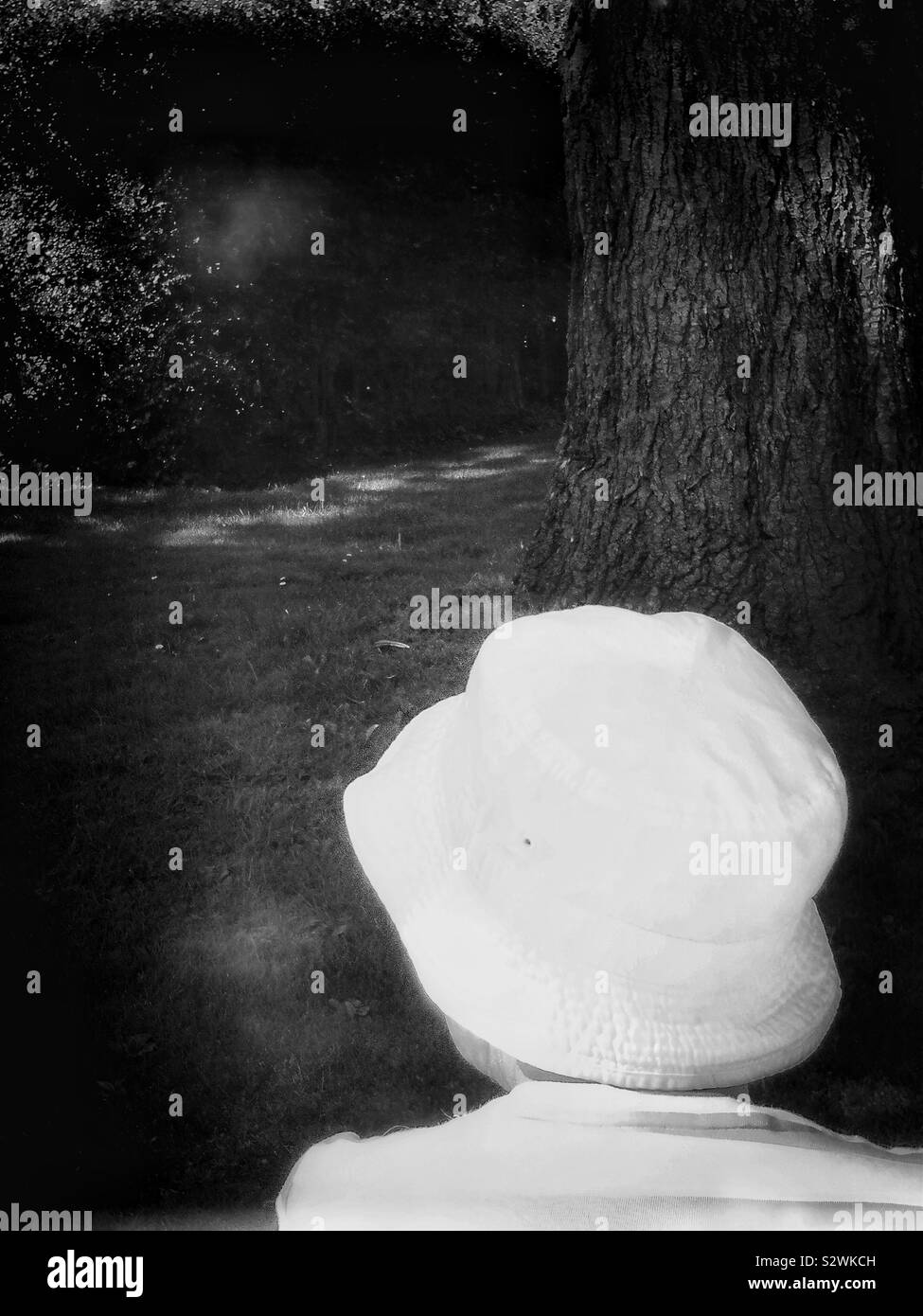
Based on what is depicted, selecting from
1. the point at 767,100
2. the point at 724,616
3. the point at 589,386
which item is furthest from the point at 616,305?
the point at 724,616

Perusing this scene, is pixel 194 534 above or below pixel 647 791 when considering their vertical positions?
above

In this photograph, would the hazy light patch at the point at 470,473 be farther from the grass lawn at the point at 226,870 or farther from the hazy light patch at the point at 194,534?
the hazy light patch at the point at 194,534

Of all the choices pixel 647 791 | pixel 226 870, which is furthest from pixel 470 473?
pixel 647 791

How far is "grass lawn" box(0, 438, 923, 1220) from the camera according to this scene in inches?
85.6

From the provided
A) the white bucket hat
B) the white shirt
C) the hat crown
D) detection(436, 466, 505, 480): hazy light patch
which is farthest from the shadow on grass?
the hat crown

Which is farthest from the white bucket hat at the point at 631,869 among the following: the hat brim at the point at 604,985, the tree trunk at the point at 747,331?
the tree trunk at the point at 747,331

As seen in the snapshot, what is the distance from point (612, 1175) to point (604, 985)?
0.18m

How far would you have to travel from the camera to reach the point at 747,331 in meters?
2.46

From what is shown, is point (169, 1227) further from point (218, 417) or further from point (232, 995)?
point (218, 417)

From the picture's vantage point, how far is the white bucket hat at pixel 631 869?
1135mm

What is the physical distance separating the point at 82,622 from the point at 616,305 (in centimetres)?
199

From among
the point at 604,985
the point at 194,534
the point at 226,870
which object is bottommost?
the point at 226,870

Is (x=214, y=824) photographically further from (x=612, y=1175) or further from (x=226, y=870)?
(x=612, y=1175)

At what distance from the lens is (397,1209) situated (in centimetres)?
114
